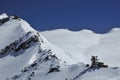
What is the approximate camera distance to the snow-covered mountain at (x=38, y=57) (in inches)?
3949

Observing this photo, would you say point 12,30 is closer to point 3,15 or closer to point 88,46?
point 3,15

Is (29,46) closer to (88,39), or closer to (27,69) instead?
(27,69)

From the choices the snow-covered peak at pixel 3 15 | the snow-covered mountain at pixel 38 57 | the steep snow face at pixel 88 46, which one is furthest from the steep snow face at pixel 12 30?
the steep snow face at pixel 88 46

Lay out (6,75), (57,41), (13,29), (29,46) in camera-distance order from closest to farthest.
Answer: (6,75) → (29,46) → (13,29) → (57,41)

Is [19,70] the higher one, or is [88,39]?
[88,39]

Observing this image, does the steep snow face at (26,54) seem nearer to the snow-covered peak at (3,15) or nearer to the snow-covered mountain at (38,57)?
the snow-covered mountain at (38,57)

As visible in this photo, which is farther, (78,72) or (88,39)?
(88,39)

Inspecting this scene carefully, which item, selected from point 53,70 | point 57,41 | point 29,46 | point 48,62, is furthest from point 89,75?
point 57,41

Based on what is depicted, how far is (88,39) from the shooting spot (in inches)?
7677

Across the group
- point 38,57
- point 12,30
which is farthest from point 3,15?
point 38,57

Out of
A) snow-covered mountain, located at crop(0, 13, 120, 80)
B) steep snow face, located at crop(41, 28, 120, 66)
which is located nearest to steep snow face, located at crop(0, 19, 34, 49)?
snow-covered mountain, located at crop(0, 13, 120, 80)

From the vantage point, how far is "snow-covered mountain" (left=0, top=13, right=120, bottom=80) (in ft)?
329

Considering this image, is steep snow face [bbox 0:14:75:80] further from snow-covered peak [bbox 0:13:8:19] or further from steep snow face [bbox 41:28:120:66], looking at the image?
steep snow face [bbox 41:28:120:66]

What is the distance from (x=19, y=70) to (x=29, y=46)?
1497cm
